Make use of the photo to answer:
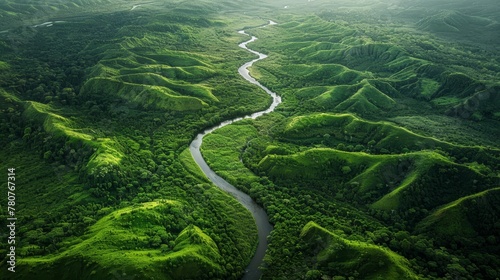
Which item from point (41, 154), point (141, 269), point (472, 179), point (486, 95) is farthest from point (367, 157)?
point (41, 154)

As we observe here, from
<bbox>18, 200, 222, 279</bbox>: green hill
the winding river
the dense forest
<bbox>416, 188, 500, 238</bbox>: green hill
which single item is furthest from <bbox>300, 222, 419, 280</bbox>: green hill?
<bbox>18, 200, 222, 279</bbox>: green hill

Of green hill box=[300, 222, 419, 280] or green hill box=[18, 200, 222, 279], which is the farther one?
green hill box=[300, 222, 419, 280]

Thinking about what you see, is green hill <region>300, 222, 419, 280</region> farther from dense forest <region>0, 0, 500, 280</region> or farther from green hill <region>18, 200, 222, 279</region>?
green hill <region>18, 200, 222, 279</region>

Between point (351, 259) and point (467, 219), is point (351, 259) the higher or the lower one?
the lower one

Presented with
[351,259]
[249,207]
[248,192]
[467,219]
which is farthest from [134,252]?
[467,219]

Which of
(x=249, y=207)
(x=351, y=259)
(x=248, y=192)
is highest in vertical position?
(x=351, y=259)

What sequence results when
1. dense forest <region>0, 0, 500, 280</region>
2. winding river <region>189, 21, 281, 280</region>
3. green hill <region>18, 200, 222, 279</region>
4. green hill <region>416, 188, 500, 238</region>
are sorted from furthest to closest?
green hill <region>416, 188, 500, 238</region> < winding river <region>189, 21, 281, 280</region> < dense forest <region>0, 0, 500, 280</region> < green hill <region>18, 200, 222, 279</region>

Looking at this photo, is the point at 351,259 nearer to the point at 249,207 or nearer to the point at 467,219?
the point at 249,207

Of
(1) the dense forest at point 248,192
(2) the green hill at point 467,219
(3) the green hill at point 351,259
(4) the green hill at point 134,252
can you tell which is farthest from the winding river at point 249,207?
(2) the green hill at point 467,219

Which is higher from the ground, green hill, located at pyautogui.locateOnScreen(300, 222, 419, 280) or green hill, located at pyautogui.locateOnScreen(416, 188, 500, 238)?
green hill, located at pyautogui.locateOnScreen(416, 188, 500, 238)

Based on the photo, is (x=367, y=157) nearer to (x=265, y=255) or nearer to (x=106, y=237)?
(x=265, y=255)

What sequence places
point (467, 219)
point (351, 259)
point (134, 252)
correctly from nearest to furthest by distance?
point (134, 252) < point (351, 259) < point (467, 219)


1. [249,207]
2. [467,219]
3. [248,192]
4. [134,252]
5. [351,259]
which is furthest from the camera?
[248,192]
